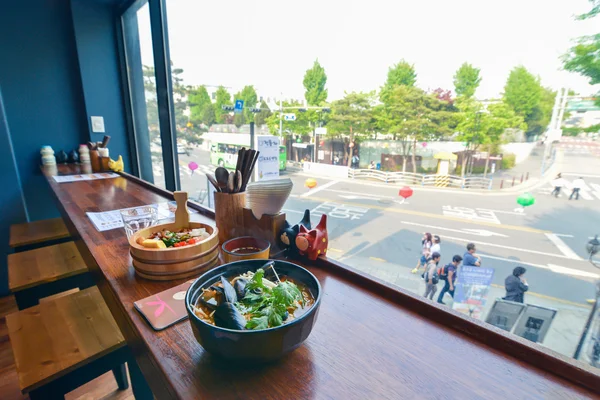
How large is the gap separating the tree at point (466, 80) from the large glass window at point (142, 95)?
2.31 m

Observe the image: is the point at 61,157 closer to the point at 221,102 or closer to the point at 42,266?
the point at 42,266

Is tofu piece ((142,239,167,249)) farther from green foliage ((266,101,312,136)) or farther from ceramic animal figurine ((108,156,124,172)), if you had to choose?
ceramic animal figurine ((108,156,124,172))

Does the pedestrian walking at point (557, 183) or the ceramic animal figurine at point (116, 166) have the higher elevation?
the pedestrian walking at point (557, 183)

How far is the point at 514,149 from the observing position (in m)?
1.37

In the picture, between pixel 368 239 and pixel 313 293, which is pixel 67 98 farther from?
pixel 313 293

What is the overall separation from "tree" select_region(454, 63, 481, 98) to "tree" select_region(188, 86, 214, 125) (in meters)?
1.72

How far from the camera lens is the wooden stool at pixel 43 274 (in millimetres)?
1420

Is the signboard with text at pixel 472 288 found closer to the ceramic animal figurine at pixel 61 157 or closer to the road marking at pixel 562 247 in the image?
the road marking at pixel 562 247

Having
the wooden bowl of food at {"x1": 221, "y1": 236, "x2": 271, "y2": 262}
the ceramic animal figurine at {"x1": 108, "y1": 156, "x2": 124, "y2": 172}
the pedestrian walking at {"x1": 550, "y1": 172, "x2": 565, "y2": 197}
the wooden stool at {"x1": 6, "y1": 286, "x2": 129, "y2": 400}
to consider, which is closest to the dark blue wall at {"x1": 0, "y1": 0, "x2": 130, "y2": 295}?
the ceramic animal figurine at {"x1": 108, "y1": 156, "x2": 124, "y2": 172}

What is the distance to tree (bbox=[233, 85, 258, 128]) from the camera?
6.67ft

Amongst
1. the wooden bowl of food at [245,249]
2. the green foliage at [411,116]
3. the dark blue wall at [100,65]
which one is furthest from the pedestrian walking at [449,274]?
the dark blue wall at [100,65]

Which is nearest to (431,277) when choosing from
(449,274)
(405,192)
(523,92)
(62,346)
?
(449,274)

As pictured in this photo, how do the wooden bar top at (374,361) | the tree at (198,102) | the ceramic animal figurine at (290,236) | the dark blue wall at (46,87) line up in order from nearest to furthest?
1. the wooden bar top at (374,361)
2. the ceramic animal figurine at (290,236)
3. the tree at (198,102)
4. the dark blue wall at (46,87)

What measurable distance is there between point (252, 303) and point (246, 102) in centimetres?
180
